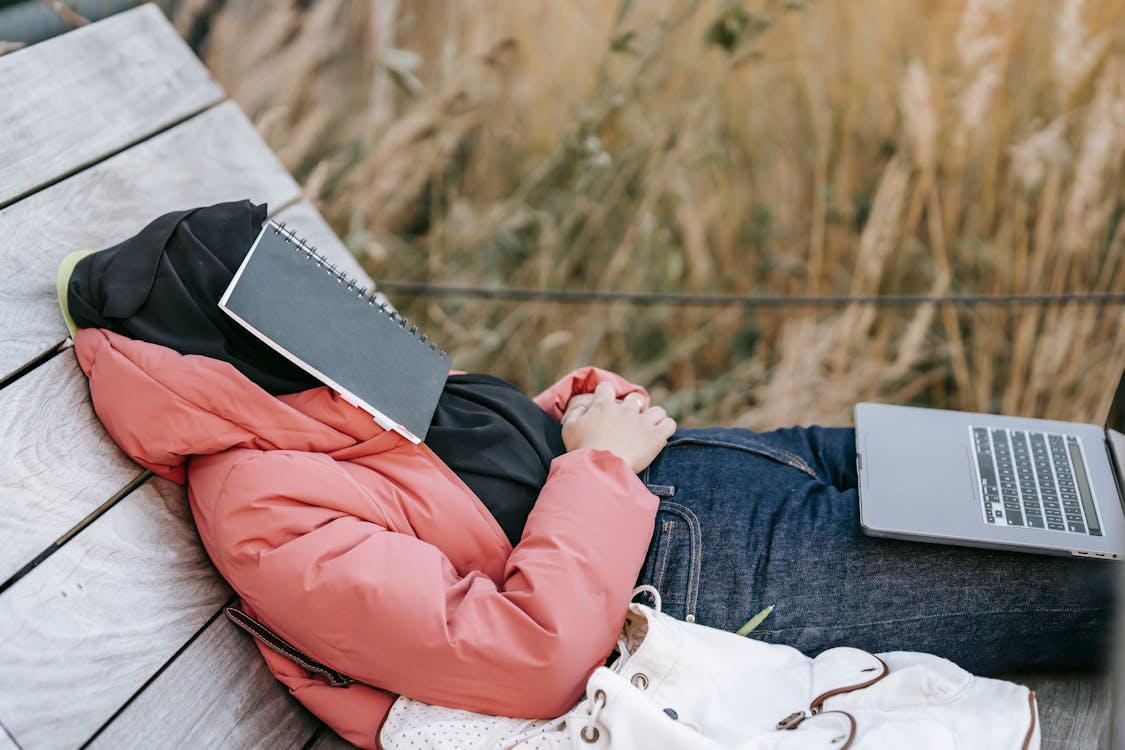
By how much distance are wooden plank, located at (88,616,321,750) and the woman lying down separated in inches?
2.4

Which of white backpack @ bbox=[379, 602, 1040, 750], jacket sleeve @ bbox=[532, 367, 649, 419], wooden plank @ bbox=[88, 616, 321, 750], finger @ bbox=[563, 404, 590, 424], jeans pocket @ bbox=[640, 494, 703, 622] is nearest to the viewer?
white backpack @ bbox=[379, 602, 1040, 750]

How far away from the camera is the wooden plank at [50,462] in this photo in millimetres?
1138

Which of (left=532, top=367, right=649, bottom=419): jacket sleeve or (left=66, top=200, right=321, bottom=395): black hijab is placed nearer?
(left=66, top=200, right=321, bottom=395): black hijab

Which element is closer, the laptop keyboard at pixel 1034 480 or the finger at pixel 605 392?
the laptop keyboard at pixel 1034 480

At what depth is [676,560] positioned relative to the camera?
50.2 inches

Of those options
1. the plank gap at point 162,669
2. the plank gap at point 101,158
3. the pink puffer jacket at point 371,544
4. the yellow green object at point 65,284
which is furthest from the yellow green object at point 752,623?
the plank gap at point 101,158

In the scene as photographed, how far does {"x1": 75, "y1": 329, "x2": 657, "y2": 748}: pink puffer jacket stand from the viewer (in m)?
1.07

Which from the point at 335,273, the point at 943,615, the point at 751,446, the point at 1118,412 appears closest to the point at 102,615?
the point at 335,273

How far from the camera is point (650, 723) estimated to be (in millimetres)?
1021

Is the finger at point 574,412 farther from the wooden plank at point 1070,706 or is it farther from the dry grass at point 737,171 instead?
the dry grass at point 737,171

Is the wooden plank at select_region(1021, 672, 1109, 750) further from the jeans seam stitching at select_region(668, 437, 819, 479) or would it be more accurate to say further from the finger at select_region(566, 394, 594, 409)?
the finger at select_region(566, 394, 594, 409)

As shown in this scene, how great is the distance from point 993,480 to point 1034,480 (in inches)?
2.2

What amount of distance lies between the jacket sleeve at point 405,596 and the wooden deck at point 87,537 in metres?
0.12

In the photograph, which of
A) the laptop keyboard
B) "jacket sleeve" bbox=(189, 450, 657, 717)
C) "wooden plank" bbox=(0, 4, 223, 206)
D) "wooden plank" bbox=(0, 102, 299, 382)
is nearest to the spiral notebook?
"jacket sleeve" bbox=(189, 450, 657, 717)
